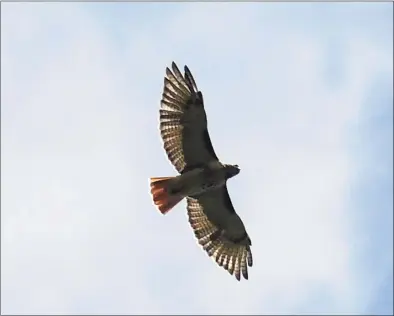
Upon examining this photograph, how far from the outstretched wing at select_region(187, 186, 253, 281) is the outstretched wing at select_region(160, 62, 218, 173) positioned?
1869 millimetres

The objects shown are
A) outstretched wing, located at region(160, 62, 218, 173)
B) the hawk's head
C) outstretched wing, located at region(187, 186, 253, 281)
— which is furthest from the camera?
outstretched wing, located at region(187, 186, 253, 281)

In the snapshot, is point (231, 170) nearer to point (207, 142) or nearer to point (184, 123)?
point (207, 142)

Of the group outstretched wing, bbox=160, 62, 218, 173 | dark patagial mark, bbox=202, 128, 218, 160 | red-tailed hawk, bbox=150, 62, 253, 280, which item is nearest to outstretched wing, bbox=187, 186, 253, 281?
red-tailed hawk, bbox=150, 62, 253, 280

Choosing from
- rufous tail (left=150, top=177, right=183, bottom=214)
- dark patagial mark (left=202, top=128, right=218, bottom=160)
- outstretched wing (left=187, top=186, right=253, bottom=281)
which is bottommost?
outstretched wing (left=187, top=186, right=253, bottom=281)

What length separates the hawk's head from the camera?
997 inches

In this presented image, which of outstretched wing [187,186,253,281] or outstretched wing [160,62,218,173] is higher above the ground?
outstretched wing [160,62,218,173]

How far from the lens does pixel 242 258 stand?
2739cm

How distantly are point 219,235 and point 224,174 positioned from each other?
2733 mm

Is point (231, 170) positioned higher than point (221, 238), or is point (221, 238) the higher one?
point (231, 170)

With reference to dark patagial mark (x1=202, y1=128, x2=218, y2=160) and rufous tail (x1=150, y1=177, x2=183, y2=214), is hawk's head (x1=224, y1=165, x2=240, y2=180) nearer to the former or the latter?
dark patagial mark (x1=202, y1=128, x2=218, y2=160)

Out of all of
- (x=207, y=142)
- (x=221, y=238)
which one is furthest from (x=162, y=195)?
(x=221, y=238)

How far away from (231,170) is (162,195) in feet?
6.15

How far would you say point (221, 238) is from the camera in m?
27.5

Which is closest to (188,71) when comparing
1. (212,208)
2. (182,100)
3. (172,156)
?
(182,100)
